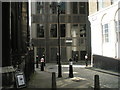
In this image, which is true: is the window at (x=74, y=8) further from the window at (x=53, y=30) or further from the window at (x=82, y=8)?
the window at (x=53, y=30)

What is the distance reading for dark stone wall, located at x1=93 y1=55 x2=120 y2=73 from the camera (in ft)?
68.0

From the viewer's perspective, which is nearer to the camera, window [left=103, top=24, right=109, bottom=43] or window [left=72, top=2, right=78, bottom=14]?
window [left=103, top=24, right=109, bottom=43]

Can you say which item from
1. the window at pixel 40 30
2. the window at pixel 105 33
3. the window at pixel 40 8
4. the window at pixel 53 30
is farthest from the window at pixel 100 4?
the window at pixel 40 30

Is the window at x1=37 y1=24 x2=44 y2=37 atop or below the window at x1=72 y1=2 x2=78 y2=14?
below

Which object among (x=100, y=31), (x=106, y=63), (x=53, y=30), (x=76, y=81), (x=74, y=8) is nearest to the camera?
(x=76, y=81)

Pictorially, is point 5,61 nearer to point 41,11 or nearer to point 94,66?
point 94,66

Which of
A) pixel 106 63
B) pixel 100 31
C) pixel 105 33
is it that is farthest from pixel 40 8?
pixel 106 63

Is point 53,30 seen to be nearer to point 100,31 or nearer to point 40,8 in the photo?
point 40,8

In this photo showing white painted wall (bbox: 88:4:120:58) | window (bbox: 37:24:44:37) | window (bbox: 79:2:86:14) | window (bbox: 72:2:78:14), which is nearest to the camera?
white painted wall (bbox: 88:4:120:58)

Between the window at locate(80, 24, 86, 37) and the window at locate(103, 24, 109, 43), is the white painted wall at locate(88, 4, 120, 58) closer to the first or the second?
the window at locate(103, 24, 109, 43)

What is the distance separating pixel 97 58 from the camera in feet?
85.9

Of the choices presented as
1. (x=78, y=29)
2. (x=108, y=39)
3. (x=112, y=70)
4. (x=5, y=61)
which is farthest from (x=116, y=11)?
(x=78, y=29)

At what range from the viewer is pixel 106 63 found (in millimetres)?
23188

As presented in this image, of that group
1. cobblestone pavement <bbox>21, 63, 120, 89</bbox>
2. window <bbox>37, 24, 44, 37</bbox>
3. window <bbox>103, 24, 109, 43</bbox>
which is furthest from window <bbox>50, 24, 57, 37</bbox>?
cobblestone pavement <bbox>21, 63, 120, 89</bbox>
